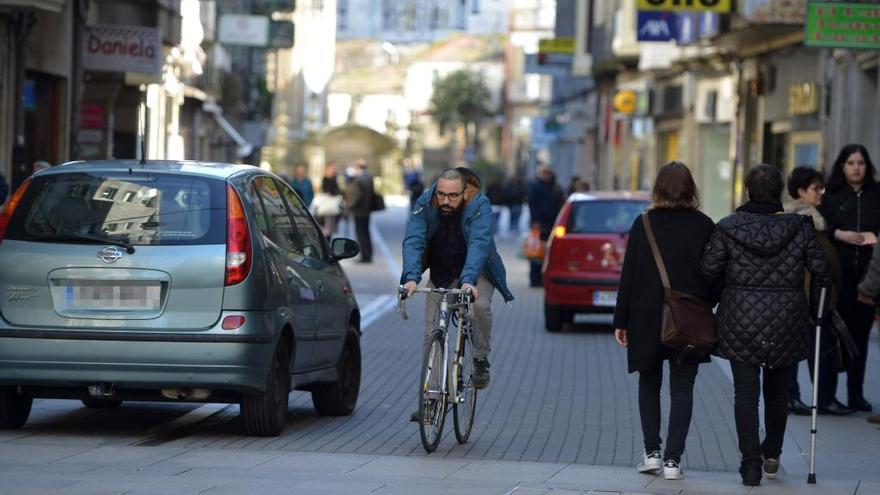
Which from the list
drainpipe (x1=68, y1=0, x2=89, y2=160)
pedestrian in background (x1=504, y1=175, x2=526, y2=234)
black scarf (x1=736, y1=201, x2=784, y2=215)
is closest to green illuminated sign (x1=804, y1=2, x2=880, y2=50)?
black scarf (x1=736, y1=201, x2=784, y2=215)

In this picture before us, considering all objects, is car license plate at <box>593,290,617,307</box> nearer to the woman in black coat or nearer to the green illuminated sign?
the green illuminated sign

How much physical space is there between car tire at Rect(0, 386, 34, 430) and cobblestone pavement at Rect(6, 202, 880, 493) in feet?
0.40

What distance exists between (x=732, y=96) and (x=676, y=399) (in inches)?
1126

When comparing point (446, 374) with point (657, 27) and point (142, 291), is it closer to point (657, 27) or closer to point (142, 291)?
point (142, 291)

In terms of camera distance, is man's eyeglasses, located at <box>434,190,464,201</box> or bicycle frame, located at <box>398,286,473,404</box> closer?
bicycle frame, located at <box>398,286,473,404</box>

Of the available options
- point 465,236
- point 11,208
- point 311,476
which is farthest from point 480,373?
point 11,208

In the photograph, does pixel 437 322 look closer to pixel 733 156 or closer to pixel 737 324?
pixel 737 324

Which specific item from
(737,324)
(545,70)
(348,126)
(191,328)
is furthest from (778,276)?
(348,126)

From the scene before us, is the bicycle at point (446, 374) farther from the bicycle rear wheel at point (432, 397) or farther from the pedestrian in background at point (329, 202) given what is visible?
the pedestrian in background at point (329, 202)

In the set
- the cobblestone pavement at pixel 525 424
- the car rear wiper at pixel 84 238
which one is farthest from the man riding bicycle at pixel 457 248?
the car rear wiper at pixel 84 238

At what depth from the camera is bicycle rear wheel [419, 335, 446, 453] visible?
10.2 meters

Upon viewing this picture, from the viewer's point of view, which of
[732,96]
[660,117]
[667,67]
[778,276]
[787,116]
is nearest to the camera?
[778,276]

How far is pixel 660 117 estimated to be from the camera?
4706 centimetres

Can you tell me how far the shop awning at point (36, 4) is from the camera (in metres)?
22.7
